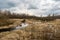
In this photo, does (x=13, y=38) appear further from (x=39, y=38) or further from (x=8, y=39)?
(x=39, y=38)

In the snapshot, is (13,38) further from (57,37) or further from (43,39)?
(57,37)

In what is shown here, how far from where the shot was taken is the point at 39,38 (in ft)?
88.9

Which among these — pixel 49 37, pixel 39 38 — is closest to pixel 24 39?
pixel 39 38

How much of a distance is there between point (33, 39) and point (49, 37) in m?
2.65

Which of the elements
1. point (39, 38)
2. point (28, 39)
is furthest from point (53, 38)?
point (28, 39)

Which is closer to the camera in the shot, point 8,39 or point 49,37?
point 49,37

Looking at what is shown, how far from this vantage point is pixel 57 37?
26.9m

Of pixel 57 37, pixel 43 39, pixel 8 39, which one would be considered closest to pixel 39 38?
pixel 43 39

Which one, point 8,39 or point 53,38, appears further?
point 8,39

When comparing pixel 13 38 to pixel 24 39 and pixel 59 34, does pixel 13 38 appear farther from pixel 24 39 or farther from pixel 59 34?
pixel 59 34

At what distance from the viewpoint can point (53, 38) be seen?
26.0m

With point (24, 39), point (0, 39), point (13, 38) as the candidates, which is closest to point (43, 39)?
point (24, 39)

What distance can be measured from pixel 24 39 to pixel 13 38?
1872 millimetres

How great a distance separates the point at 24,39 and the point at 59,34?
596 centimetres
